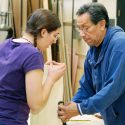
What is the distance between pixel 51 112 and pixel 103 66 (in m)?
0.40

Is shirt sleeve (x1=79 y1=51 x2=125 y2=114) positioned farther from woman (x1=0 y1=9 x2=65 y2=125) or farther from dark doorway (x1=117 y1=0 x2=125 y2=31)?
dark doorway (x1=117 y1=0 x2=125 y2=31)

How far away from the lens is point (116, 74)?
159cm

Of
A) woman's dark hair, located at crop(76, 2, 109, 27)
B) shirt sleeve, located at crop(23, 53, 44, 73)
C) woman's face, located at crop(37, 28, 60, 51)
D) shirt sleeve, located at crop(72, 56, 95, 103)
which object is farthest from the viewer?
shirt sleeve, located at crop(72, 56, 95, 103)

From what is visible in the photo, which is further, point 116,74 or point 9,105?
point 116,74

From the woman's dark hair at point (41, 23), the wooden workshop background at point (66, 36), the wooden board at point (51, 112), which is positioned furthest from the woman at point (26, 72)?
the wooden workshop background at point (66, 36)

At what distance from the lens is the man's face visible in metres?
1.70

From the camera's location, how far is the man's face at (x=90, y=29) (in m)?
1.70

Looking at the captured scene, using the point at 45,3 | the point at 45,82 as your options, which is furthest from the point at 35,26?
the point at 45,3

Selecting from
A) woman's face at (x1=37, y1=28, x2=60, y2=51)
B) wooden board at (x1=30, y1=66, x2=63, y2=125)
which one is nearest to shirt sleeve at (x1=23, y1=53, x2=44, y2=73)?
woman's face at (x1=37, y1=28, x2=60, y2=51)

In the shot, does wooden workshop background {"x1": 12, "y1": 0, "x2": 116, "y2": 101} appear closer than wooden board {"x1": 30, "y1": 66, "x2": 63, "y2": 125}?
No

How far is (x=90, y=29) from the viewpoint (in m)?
1.70

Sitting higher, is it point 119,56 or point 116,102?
A: point 119,56

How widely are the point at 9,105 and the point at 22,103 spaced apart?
64 mm

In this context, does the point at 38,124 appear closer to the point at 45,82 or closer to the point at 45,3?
the point at 45,82
